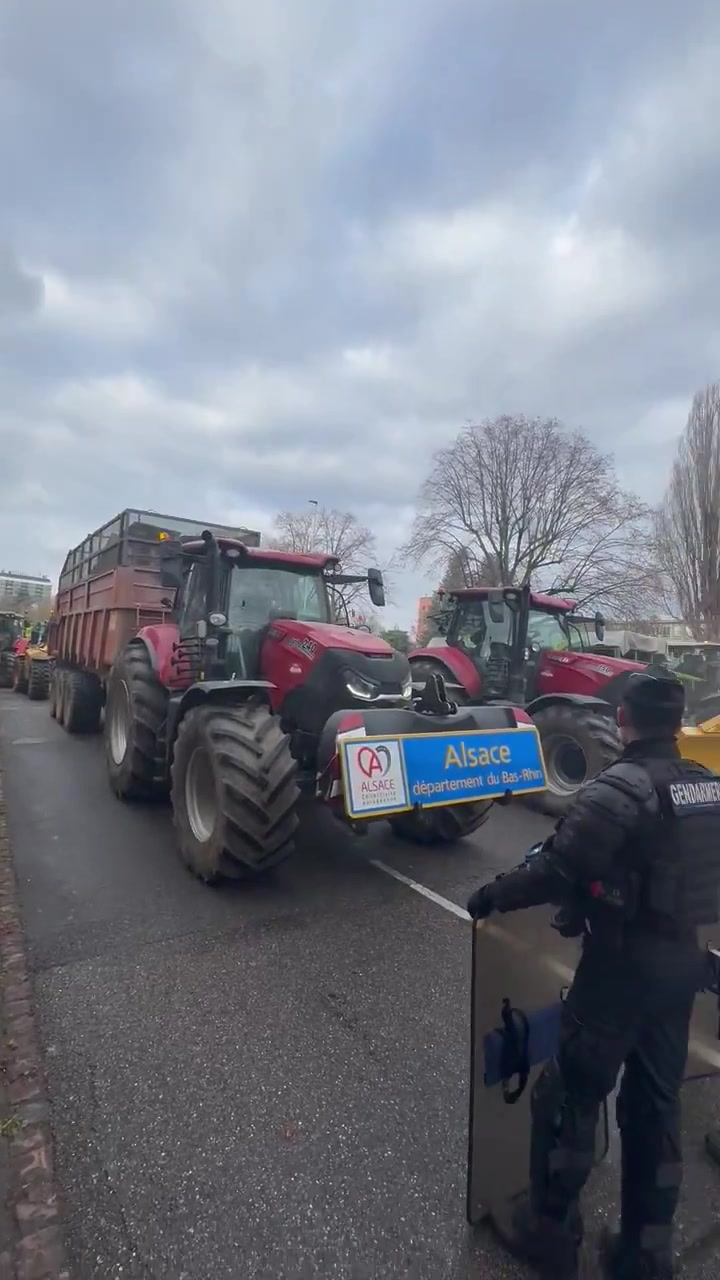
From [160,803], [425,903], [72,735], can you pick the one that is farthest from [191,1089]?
[72,735]

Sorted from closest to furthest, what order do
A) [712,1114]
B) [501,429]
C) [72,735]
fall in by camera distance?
1. [712,1114]
2. [72,735]
3. [501,429]

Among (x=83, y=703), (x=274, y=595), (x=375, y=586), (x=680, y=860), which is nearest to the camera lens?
(x=680, y=860)

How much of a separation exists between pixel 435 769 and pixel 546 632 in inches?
184

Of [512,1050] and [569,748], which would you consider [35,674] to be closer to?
[569,748]

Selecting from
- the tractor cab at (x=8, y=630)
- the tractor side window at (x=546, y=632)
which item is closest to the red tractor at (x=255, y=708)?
the tractor side window at (x=546, y=632)

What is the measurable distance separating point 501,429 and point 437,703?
22.9 m

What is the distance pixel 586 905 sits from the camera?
1.90 m

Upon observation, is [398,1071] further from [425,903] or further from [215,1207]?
[425,903]

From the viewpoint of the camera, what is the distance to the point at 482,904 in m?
2.06

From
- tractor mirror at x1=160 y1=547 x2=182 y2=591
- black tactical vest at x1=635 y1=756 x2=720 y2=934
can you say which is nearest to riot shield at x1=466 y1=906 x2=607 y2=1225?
black tactical vest at x1=635 y1=756 x2=720 y2=934

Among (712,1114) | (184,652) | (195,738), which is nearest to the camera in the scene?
(712,1114)

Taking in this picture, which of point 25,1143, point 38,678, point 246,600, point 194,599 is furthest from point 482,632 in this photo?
point 38,678

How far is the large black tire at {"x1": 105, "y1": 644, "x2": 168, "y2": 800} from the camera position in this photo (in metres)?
6.32

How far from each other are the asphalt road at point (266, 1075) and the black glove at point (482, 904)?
98cm
